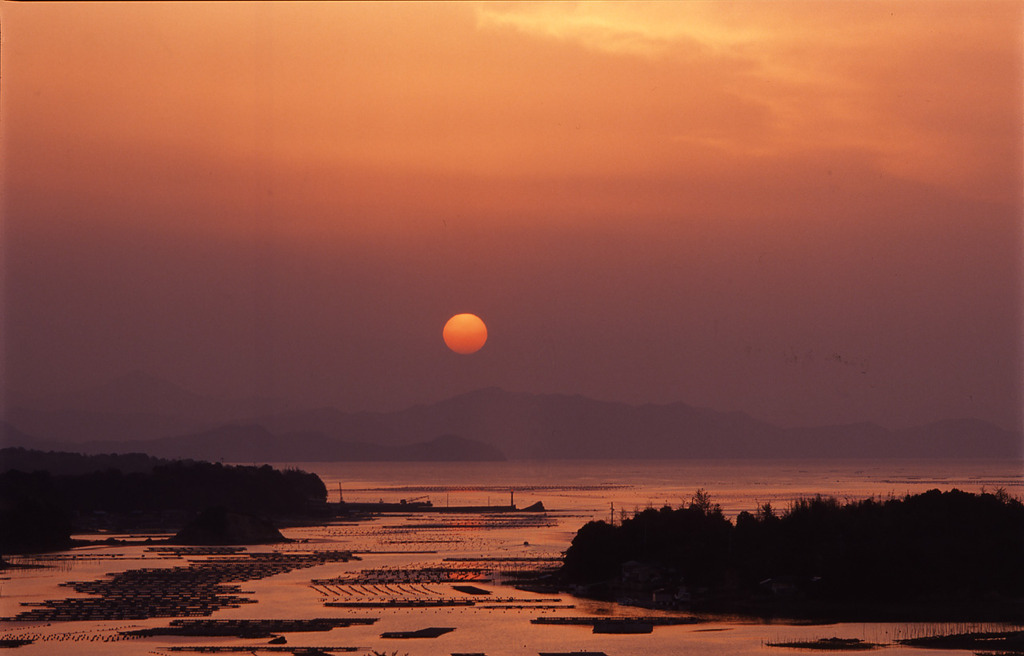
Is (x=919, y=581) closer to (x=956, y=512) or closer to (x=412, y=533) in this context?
(x=956, y=512)

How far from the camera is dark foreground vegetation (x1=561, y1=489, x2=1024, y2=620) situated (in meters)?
72.7

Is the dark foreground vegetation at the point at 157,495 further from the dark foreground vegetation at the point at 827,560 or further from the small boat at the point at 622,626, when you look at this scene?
the small boat at the point at 622,626

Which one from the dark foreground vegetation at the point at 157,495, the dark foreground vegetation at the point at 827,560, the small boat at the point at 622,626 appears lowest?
the small boat at the point at 622,626

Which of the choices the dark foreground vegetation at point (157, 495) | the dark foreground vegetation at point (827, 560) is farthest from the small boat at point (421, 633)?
the dark foreground vegetation at point (157, 495)

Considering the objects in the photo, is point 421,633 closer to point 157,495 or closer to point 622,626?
point 622,626

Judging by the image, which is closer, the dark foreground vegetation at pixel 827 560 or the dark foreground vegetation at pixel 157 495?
the dark foreground vegetation at pixel 827 560

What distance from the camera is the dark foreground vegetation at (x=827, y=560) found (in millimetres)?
72688

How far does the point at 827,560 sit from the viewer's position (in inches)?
2997

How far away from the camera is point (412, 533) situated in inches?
5571

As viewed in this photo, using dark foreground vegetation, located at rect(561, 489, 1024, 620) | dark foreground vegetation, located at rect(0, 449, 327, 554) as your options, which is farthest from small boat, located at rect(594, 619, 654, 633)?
dark foreground vegetation, located at rect(0, 449, 327, 554)

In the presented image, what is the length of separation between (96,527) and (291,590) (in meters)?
89.8

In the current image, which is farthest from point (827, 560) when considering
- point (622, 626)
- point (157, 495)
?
point (157, 495)

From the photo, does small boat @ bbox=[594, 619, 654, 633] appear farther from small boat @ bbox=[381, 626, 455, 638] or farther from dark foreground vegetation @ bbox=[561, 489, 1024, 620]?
dark foreground vegetation @ bbox=[561, 489, 1024, 620]

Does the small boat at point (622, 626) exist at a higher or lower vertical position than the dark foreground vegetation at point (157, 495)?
lower
